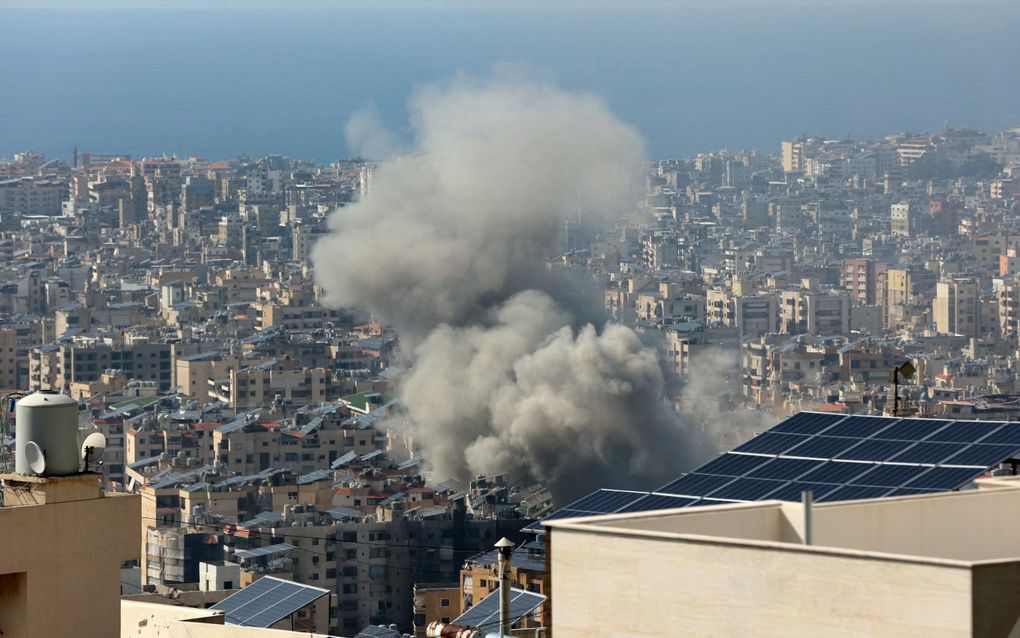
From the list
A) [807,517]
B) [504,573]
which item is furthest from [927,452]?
[807,517]

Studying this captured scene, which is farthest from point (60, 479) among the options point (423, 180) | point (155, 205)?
point (155, 205)

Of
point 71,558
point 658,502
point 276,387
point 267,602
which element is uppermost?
point 658,502

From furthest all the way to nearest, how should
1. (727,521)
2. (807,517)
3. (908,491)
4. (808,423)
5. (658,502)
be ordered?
(808,423), (658,502), (908,491), (727,521), (807,517)

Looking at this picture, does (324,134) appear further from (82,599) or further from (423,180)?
(82,599)

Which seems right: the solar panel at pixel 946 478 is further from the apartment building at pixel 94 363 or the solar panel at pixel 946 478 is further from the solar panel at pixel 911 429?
the apartment building at pixel 94 363

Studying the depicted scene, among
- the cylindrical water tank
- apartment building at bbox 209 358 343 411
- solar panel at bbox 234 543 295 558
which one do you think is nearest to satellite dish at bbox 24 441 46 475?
the cylindrical water tank

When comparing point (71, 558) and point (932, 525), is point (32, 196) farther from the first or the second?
point (932, 525)

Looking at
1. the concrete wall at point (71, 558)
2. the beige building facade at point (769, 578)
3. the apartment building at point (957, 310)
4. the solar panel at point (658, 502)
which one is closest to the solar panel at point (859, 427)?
the solar panel at point (658, 502)
